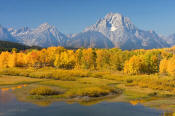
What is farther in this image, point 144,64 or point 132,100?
point 144,64

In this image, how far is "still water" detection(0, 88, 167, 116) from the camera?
2930 centimetres

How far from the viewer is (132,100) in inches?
1517

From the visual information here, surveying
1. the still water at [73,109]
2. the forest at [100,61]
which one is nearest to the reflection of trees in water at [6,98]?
the still water at [73,109]

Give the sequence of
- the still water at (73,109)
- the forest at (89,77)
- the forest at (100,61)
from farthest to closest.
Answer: the forest at (100,61), the forest at (89,77), the still water at (73,109)

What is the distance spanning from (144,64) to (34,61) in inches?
2347

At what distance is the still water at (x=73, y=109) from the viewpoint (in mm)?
29297

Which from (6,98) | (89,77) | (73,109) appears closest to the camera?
(73,109)

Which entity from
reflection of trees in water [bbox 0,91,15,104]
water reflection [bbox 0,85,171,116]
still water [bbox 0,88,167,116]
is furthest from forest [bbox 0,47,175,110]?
still water [bbox 0,88,167,116]

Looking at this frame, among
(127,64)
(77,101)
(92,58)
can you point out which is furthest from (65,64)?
(77,101)

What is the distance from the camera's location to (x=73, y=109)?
1248 inches

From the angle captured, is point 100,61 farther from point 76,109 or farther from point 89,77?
point 76,109

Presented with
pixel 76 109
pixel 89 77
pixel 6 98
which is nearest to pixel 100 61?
pixel 89 77

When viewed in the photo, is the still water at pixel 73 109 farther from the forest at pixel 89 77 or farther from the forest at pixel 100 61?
the forest at pixel 100 61

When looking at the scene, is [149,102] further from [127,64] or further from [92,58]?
[92,58]
